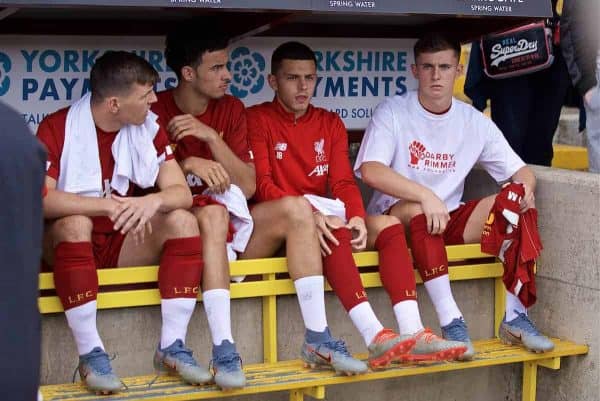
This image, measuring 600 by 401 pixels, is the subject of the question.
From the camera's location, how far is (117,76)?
15.7 feet

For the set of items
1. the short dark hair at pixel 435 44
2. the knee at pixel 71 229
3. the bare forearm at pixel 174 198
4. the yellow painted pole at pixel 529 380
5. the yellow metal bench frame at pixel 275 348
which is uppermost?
the short dark hair at pixel 435 44

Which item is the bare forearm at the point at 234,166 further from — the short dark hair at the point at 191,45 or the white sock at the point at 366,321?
the white sock at the point at 366,321

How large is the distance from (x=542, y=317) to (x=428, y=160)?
929mm

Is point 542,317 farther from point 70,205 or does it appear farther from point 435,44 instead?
point 70,205

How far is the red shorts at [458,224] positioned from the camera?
221 inches

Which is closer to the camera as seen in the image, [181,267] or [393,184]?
[181,267]

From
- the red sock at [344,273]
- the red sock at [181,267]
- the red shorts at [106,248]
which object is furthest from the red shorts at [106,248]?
the red sock at [344,273]

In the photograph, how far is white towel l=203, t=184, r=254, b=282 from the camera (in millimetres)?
5055

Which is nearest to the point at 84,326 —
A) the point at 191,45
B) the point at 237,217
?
the point at 237,217

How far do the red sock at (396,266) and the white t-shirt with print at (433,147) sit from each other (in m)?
0.46

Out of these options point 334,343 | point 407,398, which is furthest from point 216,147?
point 407,398

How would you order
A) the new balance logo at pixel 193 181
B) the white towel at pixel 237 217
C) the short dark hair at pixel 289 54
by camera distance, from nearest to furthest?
1. the white towel at pixel 237 217
2. the new balance logo at pixel 193 181
3. the short dark hair at pixel 289 54

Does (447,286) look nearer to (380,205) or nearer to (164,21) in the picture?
(380,205)

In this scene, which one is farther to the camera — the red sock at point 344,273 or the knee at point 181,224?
the red sock at point 344,273
